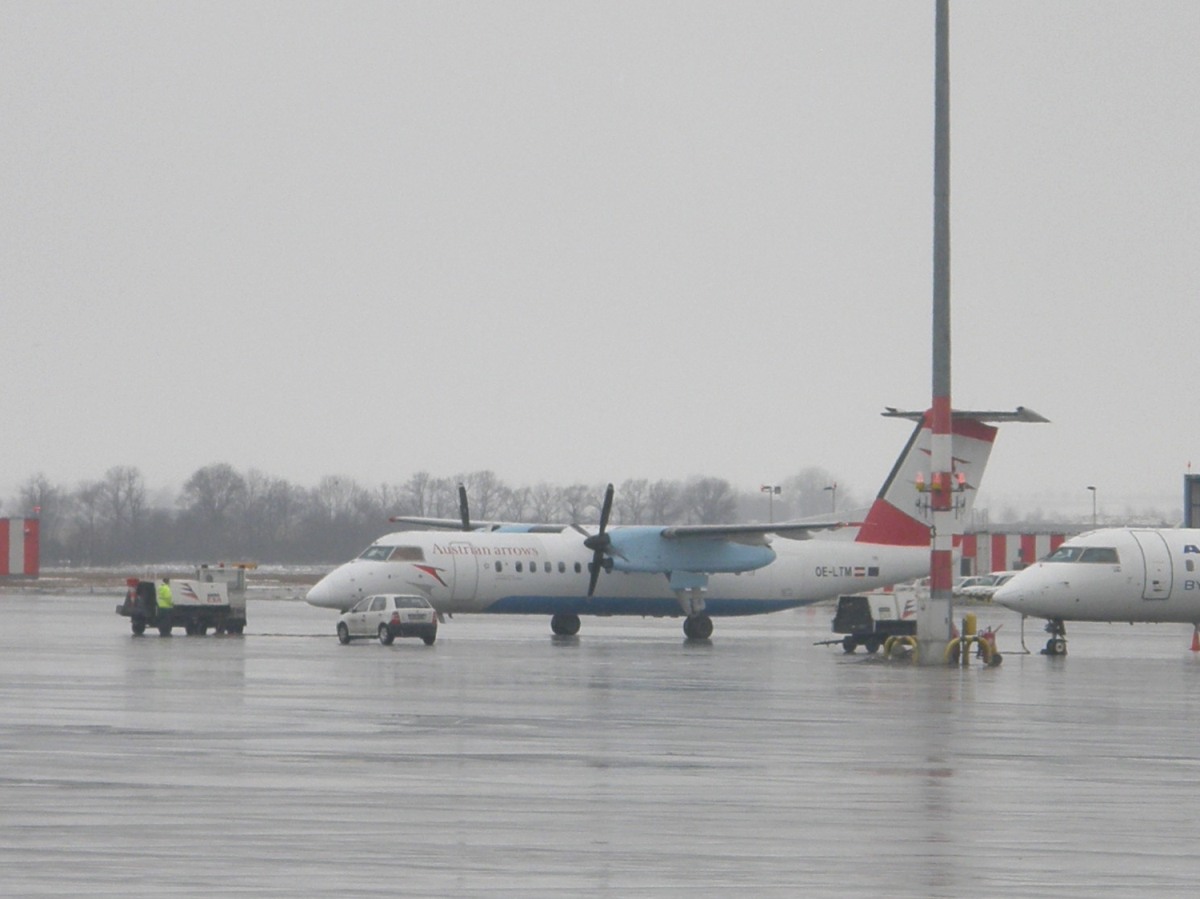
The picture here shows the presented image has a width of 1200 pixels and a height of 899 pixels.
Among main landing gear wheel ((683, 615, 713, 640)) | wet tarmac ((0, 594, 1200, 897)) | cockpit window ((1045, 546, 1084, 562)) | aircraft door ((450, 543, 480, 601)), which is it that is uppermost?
cockpit window ((1045, 546, 1084, 562))

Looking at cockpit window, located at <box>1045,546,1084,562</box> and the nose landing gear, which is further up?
cockpit window, located at <box>1045,546,1084,562</box>

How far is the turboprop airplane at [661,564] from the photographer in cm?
4966

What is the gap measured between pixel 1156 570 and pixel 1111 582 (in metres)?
1.35

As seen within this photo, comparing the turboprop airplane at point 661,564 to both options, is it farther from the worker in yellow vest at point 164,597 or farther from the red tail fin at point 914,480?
the worker in yellow vest at point 164,597

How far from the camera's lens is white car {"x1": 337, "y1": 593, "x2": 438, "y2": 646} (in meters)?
44.5

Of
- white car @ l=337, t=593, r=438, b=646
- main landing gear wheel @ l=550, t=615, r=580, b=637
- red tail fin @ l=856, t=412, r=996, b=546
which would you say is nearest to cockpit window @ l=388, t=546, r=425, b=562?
white car @ l=337, t=593, r=438, b=646

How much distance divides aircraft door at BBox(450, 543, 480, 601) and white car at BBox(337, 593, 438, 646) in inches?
194

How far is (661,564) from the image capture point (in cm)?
5359

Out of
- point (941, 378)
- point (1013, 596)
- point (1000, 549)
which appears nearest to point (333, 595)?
point (1013, 596)

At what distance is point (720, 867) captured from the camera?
1182cm

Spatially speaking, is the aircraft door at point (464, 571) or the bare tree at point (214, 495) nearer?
the aircraft door at point (464, 571)

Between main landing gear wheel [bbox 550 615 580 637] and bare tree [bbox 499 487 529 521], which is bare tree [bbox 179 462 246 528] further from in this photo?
main landing gear wheel [bbox 550 615 580 637]

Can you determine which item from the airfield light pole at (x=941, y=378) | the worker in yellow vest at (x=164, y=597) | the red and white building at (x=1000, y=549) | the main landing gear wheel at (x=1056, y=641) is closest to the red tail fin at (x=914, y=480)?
the main landing gear wheel at (x=1056, y=641)

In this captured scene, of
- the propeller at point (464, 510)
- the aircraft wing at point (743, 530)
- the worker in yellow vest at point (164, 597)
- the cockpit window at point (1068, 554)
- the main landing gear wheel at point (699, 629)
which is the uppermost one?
the propeller at point (464, 510)
